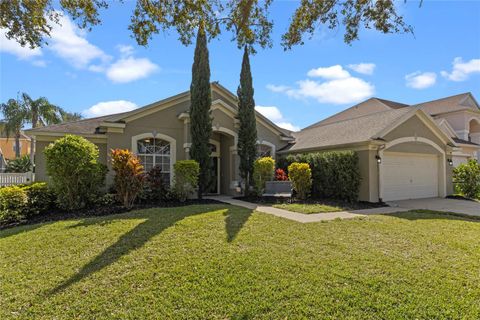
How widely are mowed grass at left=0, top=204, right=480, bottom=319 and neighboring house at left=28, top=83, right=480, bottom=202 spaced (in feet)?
21.5

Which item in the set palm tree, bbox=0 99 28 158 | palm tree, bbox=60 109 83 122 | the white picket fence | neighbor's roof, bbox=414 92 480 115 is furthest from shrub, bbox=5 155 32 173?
neighbor's roof, bbox=414 92 480 115

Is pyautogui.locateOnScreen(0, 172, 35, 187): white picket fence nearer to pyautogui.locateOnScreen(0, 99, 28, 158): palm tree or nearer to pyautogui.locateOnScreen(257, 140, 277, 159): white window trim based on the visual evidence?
pyautogui.locateOnScreen(257, 140, 277, 159): white window trim

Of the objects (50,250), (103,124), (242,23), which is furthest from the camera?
(103,124)

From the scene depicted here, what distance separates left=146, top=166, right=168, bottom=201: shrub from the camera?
12284mm

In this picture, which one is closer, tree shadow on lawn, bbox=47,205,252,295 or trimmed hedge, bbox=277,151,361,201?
tree shadow on lawn, bbox=47,205,252,295

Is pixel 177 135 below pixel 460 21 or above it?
below

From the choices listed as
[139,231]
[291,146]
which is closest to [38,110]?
[291,146]

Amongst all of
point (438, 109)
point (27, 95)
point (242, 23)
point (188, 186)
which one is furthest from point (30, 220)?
point (438, 109)

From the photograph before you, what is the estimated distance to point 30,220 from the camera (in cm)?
882

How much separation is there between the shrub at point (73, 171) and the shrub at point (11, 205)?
3.36 feet

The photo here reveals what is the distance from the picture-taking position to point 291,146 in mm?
17688

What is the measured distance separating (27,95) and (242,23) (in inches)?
1127

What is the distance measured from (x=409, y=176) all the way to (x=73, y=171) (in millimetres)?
15251

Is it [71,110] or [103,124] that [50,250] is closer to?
[103,124]
